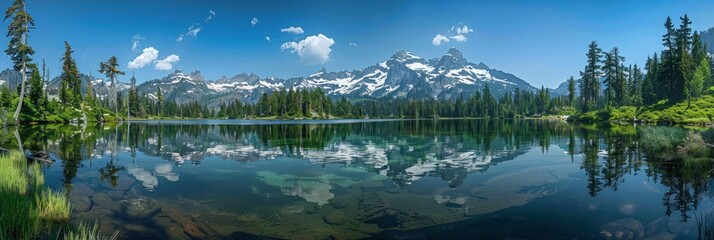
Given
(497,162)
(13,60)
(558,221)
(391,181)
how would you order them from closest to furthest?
Answer: 1. (558,221)
2. (391,181)
3. (497,162)
4. (13,60)

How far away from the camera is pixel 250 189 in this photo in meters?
17.5

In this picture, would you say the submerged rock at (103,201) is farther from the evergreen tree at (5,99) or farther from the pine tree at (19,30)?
the evergreen tree at (5,99)

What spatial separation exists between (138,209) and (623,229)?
54.0 ft

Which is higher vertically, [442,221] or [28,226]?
[28,226]

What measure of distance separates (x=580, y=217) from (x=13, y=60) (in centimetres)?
7818

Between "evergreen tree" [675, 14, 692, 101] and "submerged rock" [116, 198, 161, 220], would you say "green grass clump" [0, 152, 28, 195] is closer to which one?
"submerged rock" [116, 198, 161, 220]

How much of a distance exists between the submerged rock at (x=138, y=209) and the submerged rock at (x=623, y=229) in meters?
14.8

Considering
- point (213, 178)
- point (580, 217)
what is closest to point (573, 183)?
point (580, 217)

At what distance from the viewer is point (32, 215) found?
935 cm

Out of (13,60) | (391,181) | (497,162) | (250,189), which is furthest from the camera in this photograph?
(13,60)

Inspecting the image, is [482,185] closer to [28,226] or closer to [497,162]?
[497,162]

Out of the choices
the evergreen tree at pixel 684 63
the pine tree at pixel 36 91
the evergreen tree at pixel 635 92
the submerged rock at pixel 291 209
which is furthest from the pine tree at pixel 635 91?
the pine tree at pixel 36 91

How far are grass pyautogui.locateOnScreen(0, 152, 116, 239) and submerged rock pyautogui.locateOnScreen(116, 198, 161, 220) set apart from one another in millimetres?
1677

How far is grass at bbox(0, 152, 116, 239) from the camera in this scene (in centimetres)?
827
